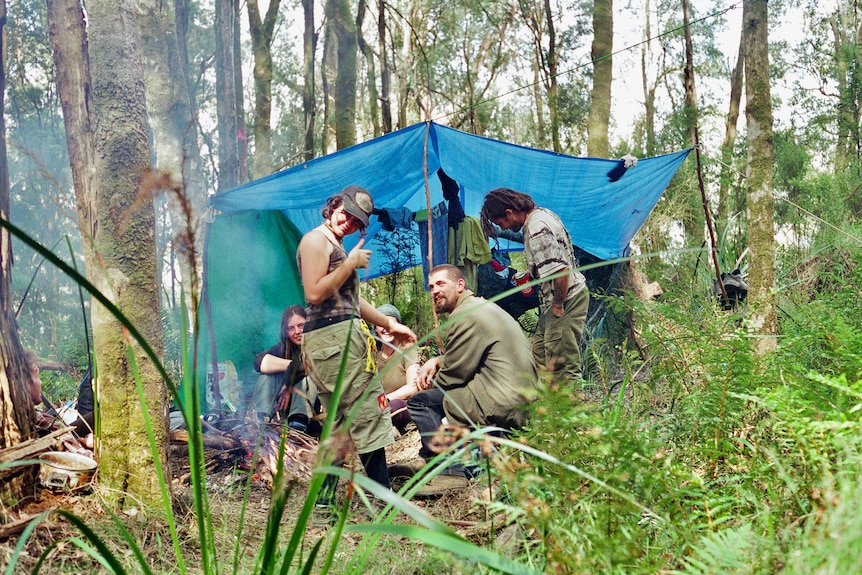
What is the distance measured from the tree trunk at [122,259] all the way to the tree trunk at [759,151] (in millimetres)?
3208

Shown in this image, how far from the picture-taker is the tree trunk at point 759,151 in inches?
165

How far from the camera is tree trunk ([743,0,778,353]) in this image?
418 cm

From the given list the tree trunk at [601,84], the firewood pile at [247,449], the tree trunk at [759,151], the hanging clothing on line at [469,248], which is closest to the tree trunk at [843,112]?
the tree trunk at [601,84]

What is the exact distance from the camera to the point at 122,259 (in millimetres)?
2555

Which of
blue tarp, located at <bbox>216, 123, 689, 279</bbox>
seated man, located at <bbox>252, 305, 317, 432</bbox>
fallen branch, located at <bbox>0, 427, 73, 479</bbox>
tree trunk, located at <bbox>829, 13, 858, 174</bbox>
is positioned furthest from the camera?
tree trunk, located at <bbox>829, 13, 858, 174</bbox>

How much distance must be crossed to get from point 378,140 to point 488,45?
1113cm

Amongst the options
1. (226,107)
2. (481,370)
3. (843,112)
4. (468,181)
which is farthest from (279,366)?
(843,112)

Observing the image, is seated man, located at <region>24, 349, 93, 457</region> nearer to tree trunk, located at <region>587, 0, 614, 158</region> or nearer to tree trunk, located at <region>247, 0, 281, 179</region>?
tree trunk, located at <region>587, 0, 614, 158</region>

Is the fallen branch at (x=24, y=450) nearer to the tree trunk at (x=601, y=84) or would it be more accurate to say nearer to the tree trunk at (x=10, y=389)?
the tree trunk at (x=10, y=389)

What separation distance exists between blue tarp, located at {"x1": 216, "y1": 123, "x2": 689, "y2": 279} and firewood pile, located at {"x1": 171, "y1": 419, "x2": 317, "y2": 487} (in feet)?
5.38

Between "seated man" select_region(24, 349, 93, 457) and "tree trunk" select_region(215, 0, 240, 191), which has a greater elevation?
"tree trunk" select_region(215, 0, 240, 191)

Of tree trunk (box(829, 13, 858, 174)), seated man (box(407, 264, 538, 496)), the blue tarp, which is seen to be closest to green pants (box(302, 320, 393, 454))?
seated man (box(407, 264, 538, 496))

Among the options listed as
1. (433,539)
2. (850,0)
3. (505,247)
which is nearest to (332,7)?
(505,247)

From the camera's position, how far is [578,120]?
1541 cm
